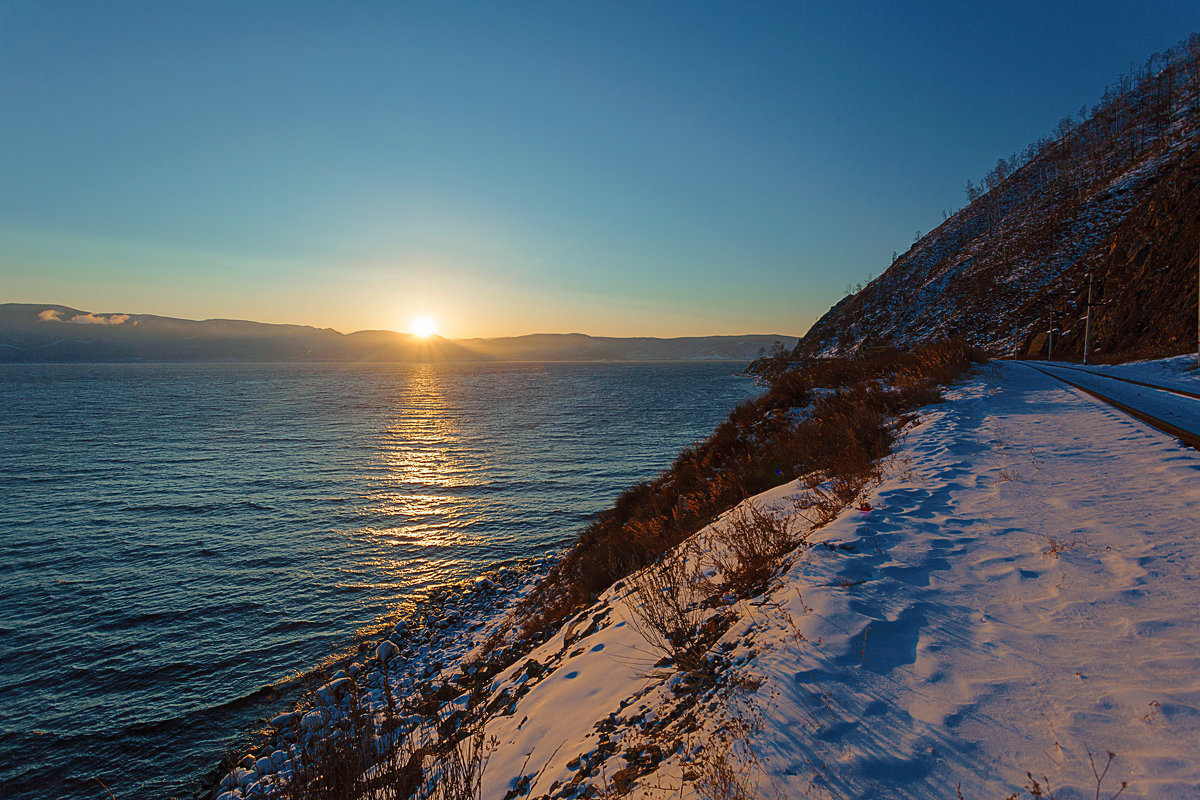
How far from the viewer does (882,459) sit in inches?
323

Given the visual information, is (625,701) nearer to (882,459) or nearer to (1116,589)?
(1116,589)

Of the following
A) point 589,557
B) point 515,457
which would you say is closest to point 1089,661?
point 589,557

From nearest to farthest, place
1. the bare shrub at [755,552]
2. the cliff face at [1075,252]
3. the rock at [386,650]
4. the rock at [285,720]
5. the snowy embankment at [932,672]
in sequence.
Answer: the snowy embankment at [932,672]
the bare shrub at [755,552]
the rock at [285,720]
the rock at [386,650]
the cliff face at [1075,252]

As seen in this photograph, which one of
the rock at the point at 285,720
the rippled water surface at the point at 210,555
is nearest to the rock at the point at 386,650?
the rippled water surface at the point at 210,555

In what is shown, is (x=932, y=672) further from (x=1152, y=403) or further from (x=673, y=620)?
(x=1152, y=403)

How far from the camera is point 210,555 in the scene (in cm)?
1426

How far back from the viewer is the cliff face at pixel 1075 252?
28.6m

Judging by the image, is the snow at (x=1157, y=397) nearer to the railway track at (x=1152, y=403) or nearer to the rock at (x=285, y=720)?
the railway track at (x=1152, y=403)

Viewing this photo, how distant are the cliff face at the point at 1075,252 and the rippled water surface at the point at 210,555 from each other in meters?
25.4

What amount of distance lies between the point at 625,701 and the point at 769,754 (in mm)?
1564

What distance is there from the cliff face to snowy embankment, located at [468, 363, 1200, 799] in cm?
2755

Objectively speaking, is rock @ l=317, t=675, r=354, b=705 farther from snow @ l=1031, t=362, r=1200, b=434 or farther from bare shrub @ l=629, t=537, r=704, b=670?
snow @ l=1031, t=362, r=1200, b=434

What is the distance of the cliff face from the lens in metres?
28.6

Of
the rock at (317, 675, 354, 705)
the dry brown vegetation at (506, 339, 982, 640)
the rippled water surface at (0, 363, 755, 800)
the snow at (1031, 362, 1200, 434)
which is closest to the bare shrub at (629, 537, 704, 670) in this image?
the dry brown vegetation at (506, 339, 982, 640)
